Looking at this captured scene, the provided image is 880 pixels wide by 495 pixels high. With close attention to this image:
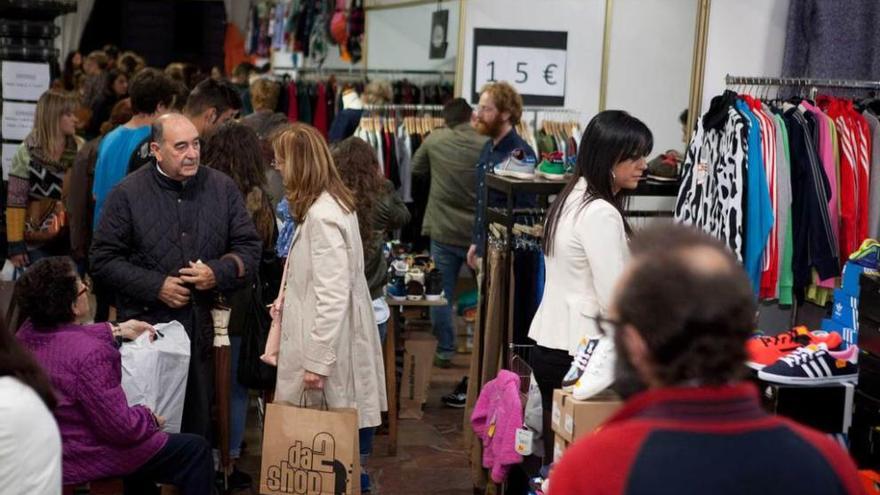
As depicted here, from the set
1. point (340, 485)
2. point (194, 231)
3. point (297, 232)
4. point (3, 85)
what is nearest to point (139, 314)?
point (194, 231)

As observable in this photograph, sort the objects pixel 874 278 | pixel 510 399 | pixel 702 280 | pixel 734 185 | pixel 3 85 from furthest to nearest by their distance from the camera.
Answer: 1. pixel 3 85
2. pixel 734 185
3. pixel 510 399
4. pixel 874 278
5. pixel 702 280

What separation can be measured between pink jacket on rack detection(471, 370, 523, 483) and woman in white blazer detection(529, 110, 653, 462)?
15.4 inches

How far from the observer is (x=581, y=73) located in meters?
7.48

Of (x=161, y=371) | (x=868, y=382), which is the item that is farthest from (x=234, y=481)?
(x=868, y=382)

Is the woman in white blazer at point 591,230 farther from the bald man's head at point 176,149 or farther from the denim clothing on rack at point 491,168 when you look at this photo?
the denim clothing on rack at point 491,168

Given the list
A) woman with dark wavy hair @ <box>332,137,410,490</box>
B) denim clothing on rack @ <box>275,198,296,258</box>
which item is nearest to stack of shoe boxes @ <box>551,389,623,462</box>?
woman with dark wavy hair @ <box>332,137,410,490</box>

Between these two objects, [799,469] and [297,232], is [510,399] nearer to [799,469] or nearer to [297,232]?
[297,232]

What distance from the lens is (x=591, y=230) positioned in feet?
11.7

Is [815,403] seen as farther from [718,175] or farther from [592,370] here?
[718,175]

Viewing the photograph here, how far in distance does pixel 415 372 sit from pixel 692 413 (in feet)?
14.7

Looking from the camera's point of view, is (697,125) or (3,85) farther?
(3,85)

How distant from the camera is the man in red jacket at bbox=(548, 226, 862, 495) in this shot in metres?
1.47

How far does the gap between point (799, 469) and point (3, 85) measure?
666 centimetres

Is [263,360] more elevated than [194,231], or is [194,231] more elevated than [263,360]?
[194,231]
